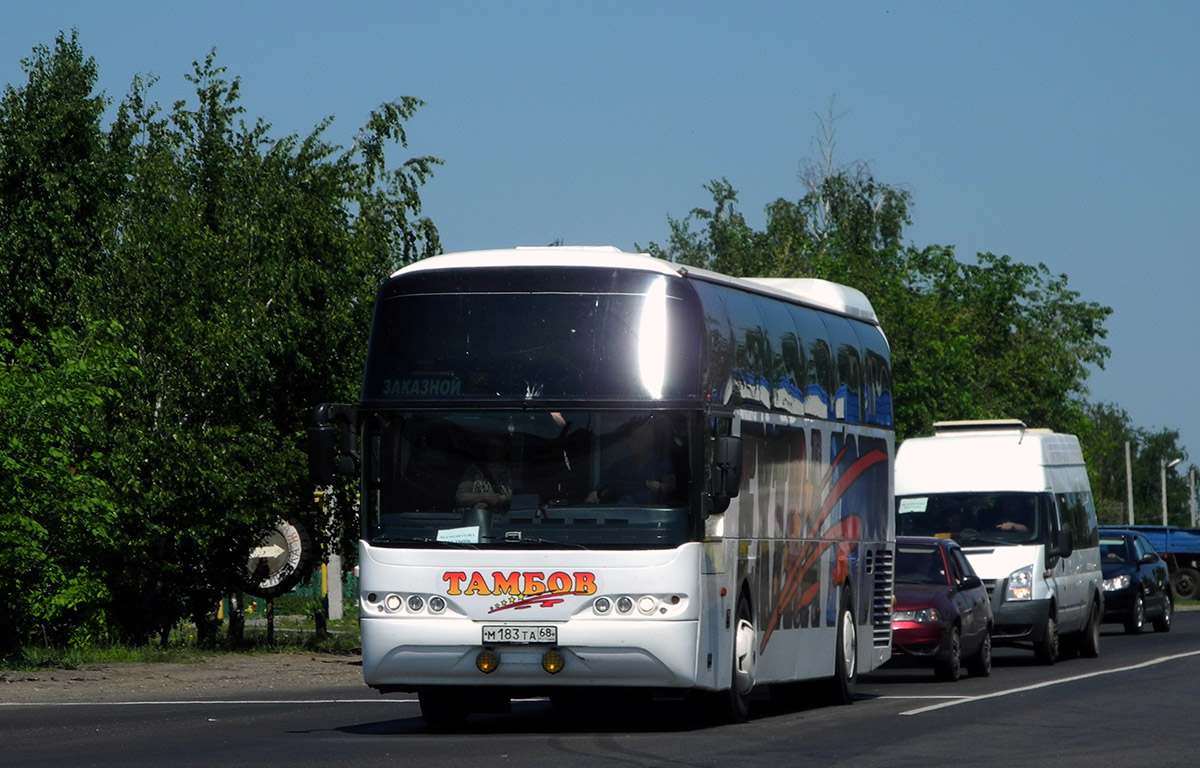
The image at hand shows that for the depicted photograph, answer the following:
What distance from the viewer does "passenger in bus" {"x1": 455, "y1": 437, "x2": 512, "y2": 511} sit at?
14.7 m

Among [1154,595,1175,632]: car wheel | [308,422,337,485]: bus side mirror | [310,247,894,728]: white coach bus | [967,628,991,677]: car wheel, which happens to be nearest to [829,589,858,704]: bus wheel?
[310,247,894,728]: white coach bus

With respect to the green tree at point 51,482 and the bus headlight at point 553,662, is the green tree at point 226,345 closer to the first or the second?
the green tree at point 51,482

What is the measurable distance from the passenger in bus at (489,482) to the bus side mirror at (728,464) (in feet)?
4.75

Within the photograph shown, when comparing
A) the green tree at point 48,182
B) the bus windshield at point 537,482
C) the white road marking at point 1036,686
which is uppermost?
the green tree at point 48,182

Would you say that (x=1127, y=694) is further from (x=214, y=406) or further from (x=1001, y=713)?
(x=214, y=406)

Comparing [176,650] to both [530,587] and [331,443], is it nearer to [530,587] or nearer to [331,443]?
[331,443]

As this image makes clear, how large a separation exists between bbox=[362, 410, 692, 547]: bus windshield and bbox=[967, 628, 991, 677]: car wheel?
9.17m

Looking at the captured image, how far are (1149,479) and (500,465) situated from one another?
550ft

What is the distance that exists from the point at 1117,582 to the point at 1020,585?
491 inches

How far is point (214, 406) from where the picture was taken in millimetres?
29500

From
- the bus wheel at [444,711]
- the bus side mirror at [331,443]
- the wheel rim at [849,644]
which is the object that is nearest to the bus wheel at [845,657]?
the wheel rim at [849,644]

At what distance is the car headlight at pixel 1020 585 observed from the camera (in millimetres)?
25281

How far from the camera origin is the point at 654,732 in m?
15.3

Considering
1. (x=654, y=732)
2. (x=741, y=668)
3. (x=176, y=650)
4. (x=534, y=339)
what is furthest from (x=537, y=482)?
(x=176, y=650)
